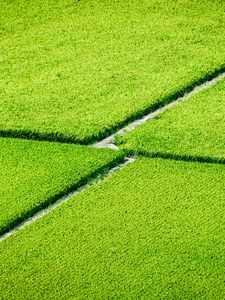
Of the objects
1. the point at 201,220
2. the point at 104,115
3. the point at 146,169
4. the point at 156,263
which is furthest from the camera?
the point at 104,115

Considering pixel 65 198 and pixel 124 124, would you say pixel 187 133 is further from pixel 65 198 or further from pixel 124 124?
pixel 65 198

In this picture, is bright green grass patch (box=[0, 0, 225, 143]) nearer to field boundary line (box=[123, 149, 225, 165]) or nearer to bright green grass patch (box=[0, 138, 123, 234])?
bright green grass patch (box=[0, 138, 123, 234])

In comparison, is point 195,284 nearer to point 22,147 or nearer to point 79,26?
point 22,147

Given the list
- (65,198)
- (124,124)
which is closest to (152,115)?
(124,124)

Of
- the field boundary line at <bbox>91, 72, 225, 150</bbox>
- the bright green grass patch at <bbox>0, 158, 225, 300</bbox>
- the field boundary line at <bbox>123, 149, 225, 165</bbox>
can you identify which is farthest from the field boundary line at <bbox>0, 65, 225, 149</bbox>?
the bright green grass patch at <bbox>0, 158, 225, 300</bbox>

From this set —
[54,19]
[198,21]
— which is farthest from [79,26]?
[198,21]

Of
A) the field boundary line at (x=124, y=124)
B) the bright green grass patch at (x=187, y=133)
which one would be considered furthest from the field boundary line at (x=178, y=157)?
the field boundary line at (x=124, y=124)
